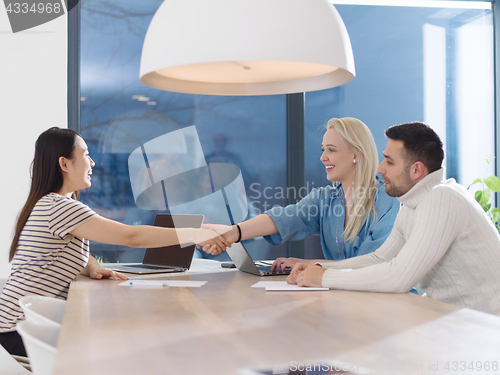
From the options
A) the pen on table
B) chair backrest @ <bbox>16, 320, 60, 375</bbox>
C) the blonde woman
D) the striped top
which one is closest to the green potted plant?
the blonde woman

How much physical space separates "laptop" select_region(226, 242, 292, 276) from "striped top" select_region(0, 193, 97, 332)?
64 cm

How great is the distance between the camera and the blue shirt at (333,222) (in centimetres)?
222

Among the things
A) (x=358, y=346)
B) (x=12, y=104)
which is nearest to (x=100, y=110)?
(x=12, y=104)

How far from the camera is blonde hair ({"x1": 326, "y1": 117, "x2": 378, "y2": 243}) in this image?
2.29 m

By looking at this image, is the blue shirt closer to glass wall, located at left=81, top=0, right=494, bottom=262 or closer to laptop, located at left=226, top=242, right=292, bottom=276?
laptop, located at left=226, top=242, right=292, bottom=276

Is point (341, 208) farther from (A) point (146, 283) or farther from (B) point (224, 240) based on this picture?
(A) point (146, 283)

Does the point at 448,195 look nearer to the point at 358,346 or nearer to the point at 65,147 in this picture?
the point at 358,346

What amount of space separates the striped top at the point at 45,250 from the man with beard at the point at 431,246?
883 millimetres

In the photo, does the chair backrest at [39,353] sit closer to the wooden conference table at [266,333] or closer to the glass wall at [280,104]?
the wooden conference table at [266,333]

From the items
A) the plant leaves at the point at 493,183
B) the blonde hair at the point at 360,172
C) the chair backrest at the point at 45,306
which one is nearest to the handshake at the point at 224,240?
the blonde hair at the point at 360,172

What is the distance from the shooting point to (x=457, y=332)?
1074 mm

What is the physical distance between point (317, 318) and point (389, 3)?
3424mm

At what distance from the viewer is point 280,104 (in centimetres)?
385

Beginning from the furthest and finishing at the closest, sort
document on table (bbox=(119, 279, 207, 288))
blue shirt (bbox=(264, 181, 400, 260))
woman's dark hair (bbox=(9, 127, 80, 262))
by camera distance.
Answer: blue shirt (bbox=(264, 181, 400, 260))
woman's dark hair (bbox=(9, 127, 80, 262))
document on table (bbox=(119, 279, 207, 288))
